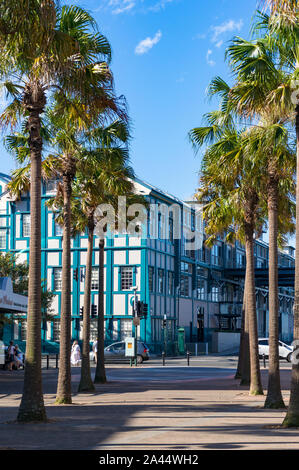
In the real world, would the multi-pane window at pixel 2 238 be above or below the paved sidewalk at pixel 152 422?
above

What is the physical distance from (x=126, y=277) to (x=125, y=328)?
392 centimetres

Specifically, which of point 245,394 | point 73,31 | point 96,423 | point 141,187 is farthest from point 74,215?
→ point 141,187

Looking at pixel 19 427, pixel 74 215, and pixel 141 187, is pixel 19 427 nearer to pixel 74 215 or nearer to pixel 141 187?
pixel 74 215

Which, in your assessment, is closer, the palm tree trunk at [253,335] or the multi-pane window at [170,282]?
the palm tree trunk at [253,335]

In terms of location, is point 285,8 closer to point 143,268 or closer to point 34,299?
point 34,299

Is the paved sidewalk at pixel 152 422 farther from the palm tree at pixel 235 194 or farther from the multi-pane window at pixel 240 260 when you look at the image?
the multi-pane window at pixel 240 260

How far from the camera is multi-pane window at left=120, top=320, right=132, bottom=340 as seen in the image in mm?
54031

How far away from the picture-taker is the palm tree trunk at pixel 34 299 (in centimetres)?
1454

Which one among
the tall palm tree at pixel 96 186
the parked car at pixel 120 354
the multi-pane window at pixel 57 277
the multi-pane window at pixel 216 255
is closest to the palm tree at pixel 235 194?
the tall palm tree at pixel 96 186

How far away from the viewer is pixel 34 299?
14.8m

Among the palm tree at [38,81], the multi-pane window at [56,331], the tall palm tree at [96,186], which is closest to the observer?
the palm tree at [38,81]

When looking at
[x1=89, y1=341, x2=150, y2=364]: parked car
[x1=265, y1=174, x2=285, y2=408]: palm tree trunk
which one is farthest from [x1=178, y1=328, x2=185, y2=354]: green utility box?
[x1=265, y1=174, x2=285, y2=408]: palm tree trunk

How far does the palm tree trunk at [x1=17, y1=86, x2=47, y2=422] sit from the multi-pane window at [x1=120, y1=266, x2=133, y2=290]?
1553 inches

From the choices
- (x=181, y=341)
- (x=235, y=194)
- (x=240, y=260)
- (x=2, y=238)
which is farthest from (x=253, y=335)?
(x=240, y=260)
